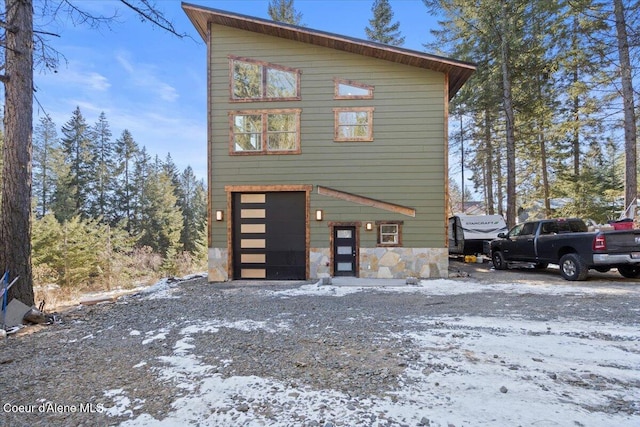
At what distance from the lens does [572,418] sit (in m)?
2.12

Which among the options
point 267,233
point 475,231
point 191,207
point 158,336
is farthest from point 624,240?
point 191,207

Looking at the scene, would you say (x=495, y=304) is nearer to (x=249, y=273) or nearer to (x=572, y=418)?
(x=572, y=418)

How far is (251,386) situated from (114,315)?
12.8ft

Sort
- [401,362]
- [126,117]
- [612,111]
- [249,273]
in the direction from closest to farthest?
[401,362], [249,273], [612,111], [126,117]

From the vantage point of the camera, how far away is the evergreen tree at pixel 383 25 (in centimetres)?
1934

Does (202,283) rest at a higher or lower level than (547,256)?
lower

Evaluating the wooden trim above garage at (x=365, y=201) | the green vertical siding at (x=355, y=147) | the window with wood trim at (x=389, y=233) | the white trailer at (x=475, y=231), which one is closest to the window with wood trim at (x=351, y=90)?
the green vertical siding at (x=355, y=147)

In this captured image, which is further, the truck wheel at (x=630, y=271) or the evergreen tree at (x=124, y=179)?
the evergreen tree at (x=124, y=179)

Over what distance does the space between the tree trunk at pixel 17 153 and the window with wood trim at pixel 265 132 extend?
4606mm

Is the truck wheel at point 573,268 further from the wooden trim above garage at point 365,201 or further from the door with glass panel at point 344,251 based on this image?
the door with glass panel at point 344,251

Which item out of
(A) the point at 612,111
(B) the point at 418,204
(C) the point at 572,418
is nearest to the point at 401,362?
(C) the point at 572,418

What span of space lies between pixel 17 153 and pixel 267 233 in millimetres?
5523

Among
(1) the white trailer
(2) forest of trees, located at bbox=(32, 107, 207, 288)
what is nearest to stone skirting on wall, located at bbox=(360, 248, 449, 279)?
(1) the white trailer

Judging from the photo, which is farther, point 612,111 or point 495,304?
point 612,111
